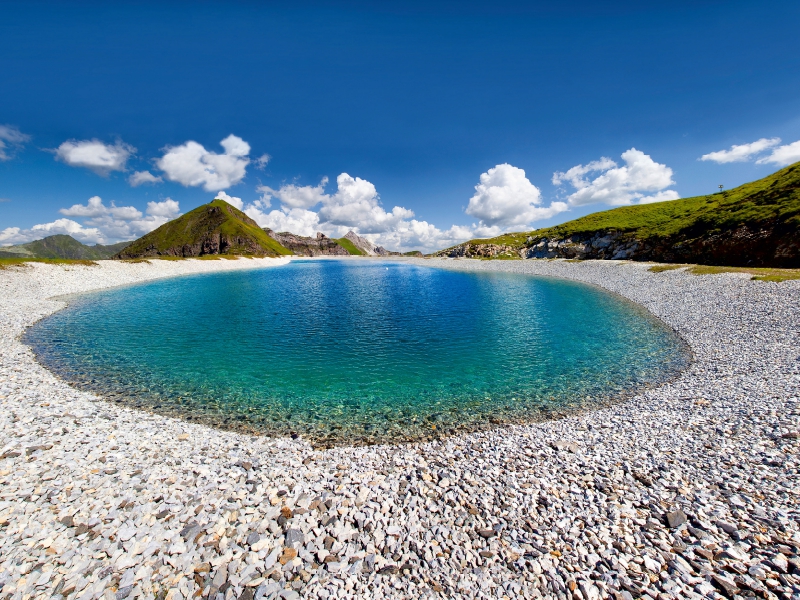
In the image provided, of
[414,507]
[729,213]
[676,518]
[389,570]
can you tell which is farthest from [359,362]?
[729,213]

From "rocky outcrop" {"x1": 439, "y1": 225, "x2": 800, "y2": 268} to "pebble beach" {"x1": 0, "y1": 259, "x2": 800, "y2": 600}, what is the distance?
62.1 metres

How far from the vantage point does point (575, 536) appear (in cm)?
856

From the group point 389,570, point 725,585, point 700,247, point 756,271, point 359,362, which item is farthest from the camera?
point 700,247

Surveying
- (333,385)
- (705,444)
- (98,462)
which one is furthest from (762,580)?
(98,462)

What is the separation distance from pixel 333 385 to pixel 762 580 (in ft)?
59.6

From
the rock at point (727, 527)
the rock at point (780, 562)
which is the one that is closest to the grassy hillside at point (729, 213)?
the rock at point (727, 527)

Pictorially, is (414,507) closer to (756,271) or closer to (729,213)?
(756,271)

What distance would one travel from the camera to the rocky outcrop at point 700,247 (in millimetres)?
56062

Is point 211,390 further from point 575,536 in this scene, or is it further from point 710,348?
point 710,348

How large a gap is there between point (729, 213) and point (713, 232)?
28.9 ft

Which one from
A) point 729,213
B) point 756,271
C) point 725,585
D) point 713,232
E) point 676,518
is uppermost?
point 729,213

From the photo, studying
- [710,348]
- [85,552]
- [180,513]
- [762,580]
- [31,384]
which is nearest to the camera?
[762,580]

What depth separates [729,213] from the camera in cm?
7494

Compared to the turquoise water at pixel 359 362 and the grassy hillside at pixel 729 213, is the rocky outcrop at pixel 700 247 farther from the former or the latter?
the turquoise water at pixel 359 362
